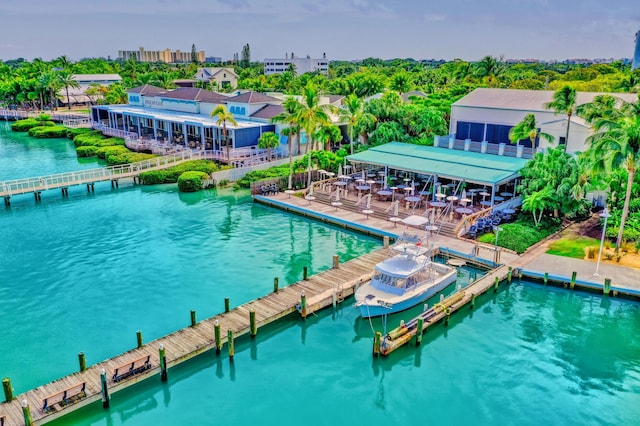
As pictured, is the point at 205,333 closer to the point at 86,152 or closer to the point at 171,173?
the point at 171,173

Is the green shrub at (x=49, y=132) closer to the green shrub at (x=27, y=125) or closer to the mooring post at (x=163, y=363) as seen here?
the green shrub at (x=27, y=125)

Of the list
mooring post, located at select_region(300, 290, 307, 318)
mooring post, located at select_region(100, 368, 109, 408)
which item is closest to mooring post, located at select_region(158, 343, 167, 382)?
mooring post, located at select_region(100, 368, 109, 408)

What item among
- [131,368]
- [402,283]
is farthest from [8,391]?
[402,283]

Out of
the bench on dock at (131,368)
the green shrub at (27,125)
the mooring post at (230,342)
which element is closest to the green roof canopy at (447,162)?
the mooring post at (230,342)

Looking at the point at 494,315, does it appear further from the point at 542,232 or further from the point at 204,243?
the point at 204,243

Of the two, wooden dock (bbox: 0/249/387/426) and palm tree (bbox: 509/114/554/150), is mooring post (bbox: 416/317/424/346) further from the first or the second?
palm tree (bbox: 509/114/554/150)
